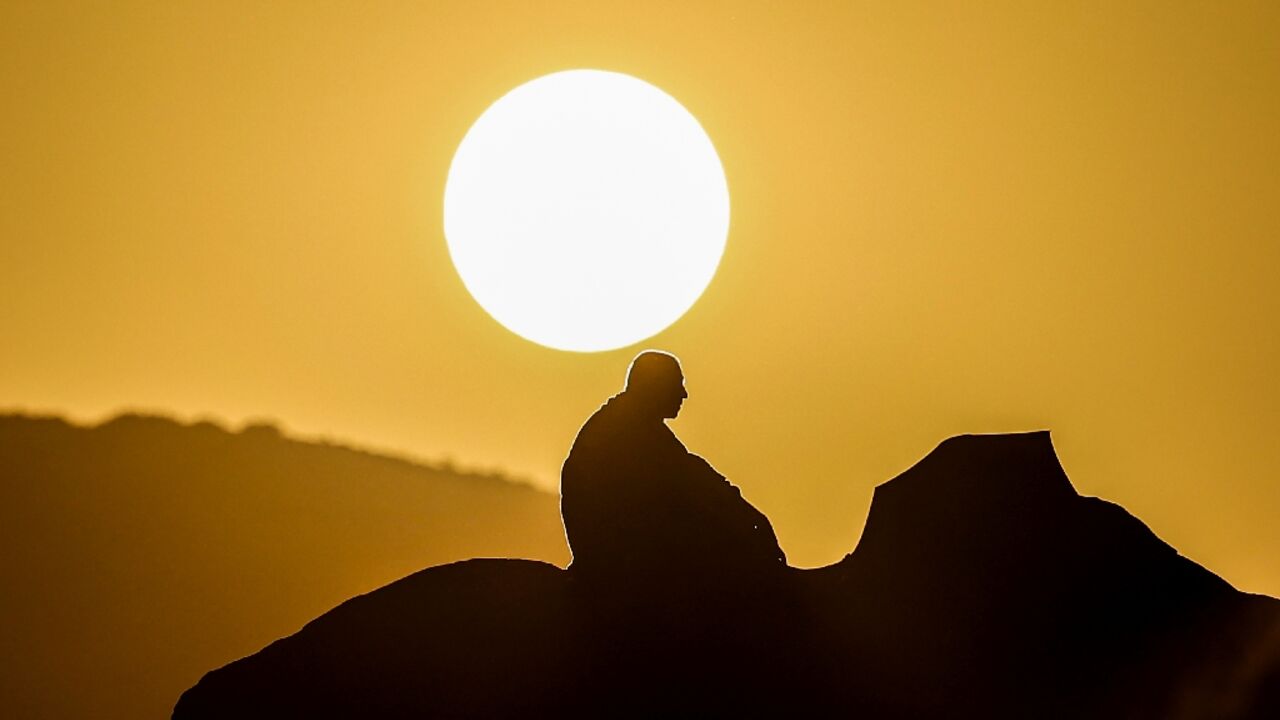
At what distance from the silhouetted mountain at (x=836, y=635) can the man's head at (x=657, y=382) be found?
1446 millimetres

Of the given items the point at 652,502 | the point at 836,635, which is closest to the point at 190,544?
the point at 652,502

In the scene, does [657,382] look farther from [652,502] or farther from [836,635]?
[836,635]

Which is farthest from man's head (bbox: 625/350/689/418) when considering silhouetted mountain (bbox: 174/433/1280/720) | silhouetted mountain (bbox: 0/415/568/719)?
silhouetted mountain (bbox: 0/415/568/719)

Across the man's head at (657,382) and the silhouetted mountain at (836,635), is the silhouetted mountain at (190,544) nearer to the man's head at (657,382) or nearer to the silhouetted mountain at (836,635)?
the silhouetted mountain at (836,635)

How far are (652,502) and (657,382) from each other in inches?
37.1

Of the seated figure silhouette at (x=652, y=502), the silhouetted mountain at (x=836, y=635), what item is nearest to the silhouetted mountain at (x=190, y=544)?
the silhouetted mountain at (x=836, y=635)

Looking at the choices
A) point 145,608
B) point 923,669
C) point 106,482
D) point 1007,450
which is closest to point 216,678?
point 923,669

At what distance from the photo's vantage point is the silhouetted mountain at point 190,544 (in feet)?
151

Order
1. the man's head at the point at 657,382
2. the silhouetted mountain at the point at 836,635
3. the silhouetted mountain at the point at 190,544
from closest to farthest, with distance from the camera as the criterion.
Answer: the silhouetted mountain at the point at 836,635
the man's head at the point at 657,382
the silhouetted mountain at the point at 190,544

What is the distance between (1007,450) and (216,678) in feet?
20.8

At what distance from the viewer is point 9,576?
4703cm

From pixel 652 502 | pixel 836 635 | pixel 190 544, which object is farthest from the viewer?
pixel 190 544

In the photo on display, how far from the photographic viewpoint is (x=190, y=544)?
5756 centimetres

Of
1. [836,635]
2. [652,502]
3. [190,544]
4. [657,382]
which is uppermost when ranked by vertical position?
[190,544]
